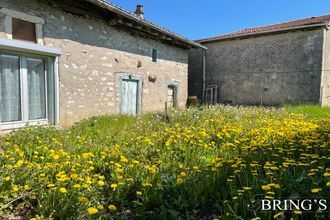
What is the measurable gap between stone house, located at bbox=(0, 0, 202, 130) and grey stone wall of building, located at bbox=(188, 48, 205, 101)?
15.3ft

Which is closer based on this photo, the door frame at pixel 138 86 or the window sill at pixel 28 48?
the window sill at pixel 28 48

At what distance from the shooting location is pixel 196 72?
15.8 metres

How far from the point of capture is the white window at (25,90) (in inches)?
234

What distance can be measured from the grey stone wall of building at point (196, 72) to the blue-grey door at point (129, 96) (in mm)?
6163

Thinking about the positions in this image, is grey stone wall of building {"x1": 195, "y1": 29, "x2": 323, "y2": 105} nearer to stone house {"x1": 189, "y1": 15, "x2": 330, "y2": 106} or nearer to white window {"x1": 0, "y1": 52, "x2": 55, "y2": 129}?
stone house {"x1": 189, "y1": 15, "x2": 330, "y2": 106}

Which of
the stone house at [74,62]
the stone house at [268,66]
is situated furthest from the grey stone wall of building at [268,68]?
the stone house at [74,62]

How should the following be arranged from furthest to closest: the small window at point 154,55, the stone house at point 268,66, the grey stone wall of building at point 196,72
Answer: the grey stone wall of building at point 196,72
the stone house at point 268,66
the small window at point 154,55

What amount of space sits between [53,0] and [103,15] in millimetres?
1797

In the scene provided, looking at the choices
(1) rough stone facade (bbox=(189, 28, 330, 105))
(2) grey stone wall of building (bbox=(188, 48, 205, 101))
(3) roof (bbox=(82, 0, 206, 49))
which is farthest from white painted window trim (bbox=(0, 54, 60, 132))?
(1) rough stone facade (bbox=(189, 28, 330, 105))

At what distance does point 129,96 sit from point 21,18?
434cm

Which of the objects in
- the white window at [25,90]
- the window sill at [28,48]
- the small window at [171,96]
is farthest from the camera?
the small window at [171,96]

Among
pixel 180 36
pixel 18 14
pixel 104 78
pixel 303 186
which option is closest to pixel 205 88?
pixel 180 36

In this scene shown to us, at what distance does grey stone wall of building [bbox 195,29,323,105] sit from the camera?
40.5ft

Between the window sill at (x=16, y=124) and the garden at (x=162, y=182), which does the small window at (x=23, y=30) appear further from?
the garden at (x=162, y=182)
